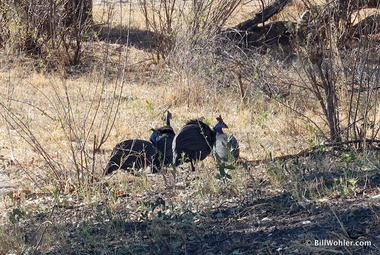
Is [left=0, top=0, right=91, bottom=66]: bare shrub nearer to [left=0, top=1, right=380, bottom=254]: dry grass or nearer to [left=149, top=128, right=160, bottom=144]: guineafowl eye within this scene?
[left=0, top=1, right=380, bottom=254]: dry grass

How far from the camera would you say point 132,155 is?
600 centimetres

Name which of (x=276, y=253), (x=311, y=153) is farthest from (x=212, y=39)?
(x=276, y=253)

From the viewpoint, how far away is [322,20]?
6195 millimetres

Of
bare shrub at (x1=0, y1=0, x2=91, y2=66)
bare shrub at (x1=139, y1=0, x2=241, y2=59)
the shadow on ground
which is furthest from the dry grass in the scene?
bare shrub at (x1=0, y1=0, x2=91, y2=66)

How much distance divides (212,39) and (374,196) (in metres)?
5.17

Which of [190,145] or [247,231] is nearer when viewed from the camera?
[247,231]

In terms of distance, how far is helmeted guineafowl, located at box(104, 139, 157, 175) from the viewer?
586cm

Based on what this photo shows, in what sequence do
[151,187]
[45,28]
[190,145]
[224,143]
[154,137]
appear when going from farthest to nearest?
[45,28]
[154,137]
[190,145]
[224,143]
[151,187]

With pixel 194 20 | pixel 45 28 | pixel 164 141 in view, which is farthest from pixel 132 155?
pixel 45 28

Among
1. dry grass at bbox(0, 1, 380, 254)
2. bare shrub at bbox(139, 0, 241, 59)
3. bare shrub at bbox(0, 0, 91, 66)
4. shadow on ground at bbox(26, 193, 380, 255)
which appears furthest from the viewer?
bare shrub at bbox(0, 0, 91, 66)

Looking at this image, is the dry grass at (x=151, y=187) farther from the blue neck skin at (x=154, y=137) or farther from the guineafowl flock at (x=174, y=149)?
the blue neck skin at (x=154, y=137)

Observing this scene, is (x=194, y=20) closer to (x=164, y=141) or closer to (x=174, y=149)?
(x=164, y=141)

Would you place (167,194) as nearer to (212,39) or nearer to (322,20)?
(322,20)

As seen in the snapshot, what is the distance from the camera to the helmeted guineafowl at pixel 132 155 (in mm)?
5859
